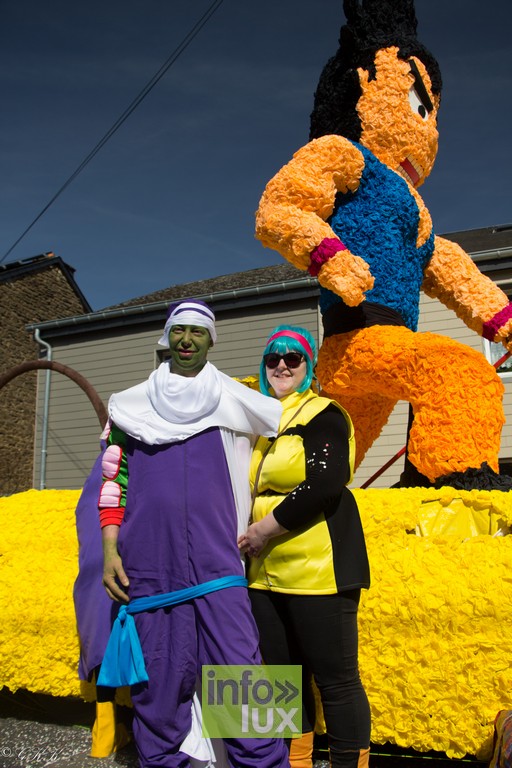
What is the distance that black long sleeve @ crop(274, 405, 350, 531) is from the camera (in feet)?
5.53

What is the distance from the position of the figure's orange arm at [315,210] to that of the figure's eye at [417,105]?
0.56m

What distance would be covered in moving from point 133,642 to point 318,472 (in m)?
0.61

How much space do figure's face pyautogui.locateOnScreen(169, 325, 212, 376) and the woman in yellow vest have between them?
0.29 m

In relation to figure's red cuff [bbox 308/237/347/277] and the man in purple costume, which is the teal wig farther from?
figure's red cuff [bbox 308/237/347/277]

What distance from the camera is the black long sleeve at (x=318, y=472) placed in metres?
1.68

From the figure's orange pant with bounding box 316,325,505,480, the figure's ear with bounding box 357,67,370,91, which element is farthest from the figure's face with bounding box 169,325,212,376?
the figure's ear with bounding box 357,67,370,91

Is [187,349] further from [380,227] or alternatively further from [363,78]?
[363,78]

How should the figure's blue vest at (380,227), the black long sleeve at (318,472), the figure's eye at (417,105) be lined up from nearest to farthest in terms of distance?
the black long sleeve at (318,472)
the figure's blue vest at (380,227)
the figure's eye at (417,105)

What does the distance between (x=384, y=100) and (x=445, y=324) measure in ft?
15.8

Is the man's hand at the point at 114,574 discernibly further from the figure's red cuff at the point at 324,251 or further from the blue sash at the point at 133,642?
the figure's red cuff at the point at 324,251

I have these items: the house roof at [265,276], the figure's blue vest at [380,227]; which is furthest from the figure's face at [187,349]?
the house roof at [265,276]

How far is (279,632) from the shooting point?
1.76 metres

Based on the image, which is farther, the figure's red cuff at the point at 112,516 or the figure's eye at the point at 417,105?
the figure's eye at the point at 417,105

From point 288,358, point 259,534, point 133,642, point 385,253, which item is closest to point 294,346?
point 288,358
